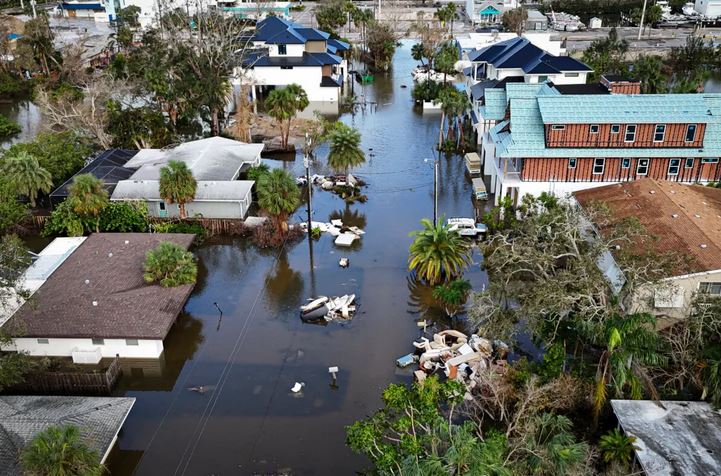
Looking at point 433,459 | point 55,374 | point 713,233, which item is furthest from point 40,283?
point 713,233

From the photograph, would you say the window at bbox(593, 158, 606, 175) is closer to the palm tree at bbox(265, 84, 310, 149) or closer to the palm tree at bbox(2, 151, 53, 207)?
the palm tree at bbox(265, 84, 310, 149)

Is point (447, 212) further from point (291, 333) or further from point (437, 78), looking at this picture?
point (437, 78)

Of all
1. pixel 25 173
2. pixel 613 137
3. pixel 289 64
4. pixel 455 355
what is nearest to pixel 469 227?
pixel 613 137

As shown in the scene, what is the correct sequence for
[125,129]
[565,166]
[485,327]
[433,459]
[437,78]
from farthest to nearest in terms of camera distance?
[437,78] < [125,129] < [565,166] < [485,327] < [433,459]

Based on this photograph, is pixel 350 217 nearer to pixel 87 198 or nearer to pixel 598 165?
pixel 598 165

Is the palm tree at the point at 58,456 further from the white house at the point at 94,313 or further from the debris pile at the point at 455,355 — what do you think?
the debris pile at the point at 455,355

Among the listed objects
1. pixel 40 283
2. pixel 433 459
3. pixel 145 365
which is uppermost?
pixel 433 459
